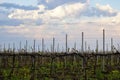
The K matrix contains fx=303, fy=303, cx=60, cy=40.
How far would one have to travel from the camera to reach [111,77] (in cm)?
1858

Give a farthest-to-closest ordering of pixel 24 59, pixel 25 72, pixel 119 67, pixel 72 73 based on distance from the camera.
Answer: pixel 24 59 → pixel 119 67 → pixel 72 73 → pixel 25 72

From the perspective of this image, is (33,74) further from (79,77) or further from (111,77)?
(111,77)

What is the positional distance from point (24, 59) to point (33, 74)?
11485 millimetres

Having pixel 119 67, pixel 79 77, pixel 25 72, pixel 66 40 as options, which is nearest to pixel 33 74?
pixel 25 72

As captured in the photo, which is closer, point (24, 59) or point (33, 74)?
point (33, 74)

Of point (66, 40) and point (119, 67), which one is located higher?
point (66, 40)

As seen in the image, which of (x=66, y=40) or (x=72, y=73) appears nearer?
(x=72, y=73)

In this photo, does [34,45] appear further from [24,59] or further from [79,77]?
[79,77]

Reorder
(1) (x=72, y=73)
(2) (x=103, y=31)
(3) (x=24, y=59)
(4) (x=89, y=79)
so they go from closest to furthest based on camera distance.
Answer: (4) (x=89, y=79) < (1) (x=72, y=73) < (2) (x=103, y=31) < (3) (x=24, y=59)

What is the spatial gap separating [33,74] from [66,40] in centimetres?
1341

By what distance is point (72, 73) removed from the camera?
20875 millimetres

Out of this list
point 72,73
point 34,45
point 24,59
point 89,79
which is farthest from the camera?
point 34,45

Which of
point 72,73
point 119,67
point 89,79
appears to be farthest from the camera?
point 119,67

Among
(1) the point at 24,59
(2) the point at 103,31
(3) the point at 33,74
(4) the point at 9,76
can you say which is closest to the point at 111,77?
(3) the point at 33,74
